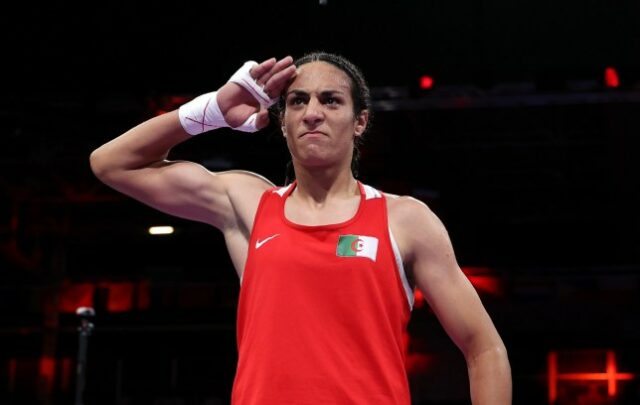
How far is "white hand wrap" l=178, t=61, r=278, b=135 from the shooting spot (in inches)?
96.1

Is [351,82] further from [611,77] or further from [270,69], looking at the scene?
[611,77]

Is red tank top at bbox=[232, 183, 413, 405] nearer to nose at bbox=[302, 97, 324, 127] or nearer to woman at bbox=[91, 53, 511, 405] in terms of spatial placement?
woman at bbox=[91, 53, 511, 405]

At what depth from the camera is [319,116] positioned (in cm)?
239

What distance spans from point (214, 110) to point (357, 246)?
1.90 feet

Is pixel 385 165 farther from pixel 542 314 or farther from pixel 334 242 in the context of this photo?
pixel 334 242

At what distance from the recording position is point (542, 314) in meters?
12.0

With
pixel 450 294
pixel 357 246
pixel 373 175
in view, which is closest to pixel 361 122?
pixel 357 246

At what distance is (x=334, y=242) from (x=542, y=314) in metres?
10.3

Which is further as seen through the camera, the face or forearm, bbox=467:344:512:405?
the face

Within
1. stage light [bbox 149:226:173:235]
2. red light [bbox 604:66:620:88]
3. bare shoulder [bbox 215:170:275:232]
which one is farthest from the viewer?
stage light [bbox 149:226:173:235]

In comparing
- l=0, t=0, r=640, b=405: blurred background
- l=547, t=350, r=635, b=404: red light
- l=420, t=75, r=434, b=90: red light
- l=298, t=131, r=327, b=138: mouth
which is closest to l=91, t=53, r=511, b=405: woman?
l=298, t=131, r=327, b=138: mouth

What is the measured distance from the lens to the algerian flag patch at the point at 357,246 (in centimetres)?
224

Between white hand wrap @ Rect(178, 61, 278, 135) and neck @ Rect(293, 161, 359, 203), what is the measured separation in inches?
7.4

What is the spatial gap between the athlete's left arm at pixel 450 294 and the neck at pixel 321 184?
0.62 feet
